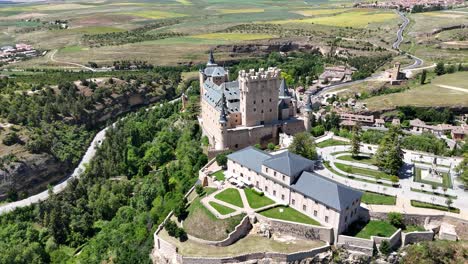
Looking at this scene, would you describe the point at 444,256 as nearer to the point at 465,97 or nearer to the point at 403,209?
the point at 403,209

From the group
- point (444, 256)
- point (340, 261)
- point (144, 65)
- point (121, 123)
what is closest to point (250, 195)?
point (340, 261)

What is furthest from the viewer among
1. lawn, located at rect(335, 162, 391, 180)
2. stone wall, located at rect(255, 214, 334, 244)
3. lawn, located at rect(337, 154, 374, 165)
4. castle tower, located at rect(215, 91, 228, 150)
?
castle tower, located at rect(215, 91, 228, 150)

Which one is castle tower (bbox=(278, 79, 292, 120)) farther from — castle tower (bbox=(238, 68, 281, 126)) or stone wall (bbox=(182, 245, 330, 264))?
stone wall (bbox=(182, 245, 330, 264))

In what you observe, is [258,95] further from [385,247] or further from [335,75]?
[335,75]

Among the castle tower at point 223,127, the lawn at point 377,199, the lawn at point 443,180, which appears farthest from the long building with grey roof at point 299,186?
the lawn at point 443,180

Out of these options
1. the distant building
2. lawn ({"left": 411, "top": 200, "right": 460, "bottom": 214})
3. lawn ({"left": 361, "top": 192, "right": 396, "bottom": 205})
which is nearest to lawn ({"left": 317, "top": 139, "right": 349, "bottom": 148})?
lawn ({"left": 361, "top": 192, "right": 396, "bottom": 205})

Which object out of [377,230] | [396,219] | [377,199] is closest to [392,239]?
[377,230]
